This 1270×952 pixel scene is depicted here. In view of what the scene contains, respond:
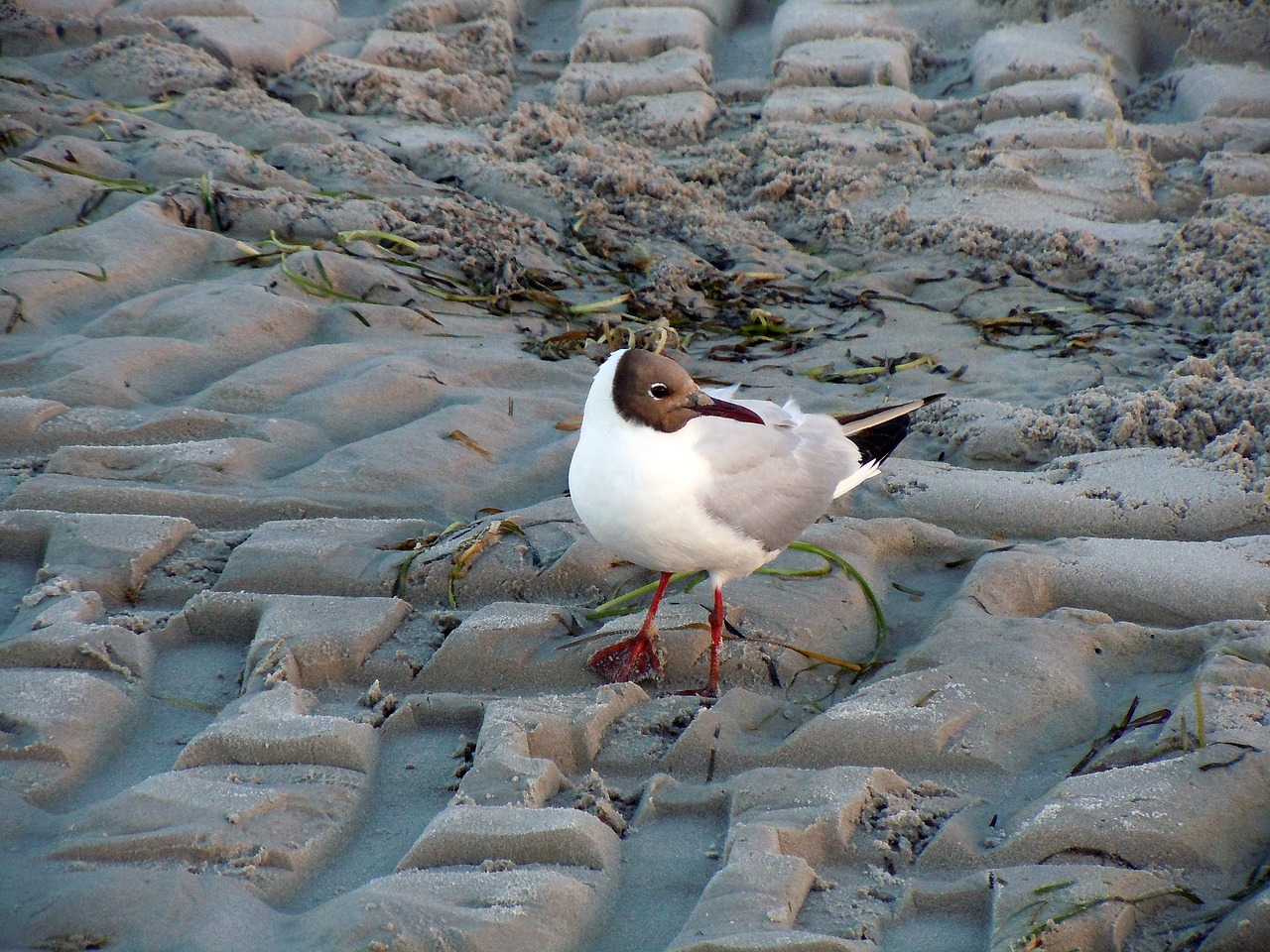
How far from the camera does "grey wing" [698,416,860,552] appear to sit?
281 cm

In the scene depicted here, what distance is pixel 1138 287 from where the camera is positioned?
201 inches

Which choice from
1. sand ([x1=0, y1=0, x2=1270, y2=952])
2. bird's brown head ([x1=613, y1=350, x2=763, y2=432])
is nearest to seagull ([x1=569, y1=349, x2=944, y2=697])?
bird's brown head ([x1=613, y1=350, x2=763, y2=432])

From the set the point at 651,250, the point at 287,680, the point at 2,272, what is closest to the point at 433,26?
the point at 651,250

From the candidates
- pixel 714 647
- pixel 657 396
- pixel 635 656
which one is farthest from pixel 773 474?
pixel 635 656

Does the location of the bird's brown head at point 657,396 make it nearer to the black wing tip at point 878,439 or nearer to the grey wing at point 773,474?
the grey wing at point 773,474

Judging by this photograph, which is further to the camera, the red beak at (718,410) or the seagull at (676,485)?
the red beak at (718,410)

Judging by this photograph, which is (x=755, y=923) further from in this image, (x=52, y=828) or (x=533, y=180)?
(x=533, y=180)

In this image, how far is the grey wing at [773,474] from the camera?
2.81m

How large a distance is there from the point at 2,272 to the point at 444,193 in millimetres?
2031

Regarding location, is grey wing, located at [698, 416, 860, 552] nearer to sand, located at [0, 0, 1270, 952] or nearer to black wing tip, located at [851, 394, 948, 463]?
black wing tip, located at [851, 394, 948, 463]

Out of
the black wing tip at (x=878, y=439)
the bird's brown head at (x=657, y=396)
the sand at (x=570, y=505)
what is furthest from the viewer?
the black wing tip at (x=878, y=439)

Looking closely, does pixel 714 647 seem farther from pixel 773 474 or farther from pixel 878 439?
pixel 878 439

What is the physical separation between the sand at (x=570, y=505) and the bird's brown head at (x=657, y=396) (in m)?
0.50

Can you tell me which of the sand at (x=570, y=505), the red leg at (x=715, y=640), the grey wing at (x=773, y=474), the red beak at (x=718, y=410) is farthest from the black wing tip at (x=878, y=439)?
the red leg at (x=715, y=640)
